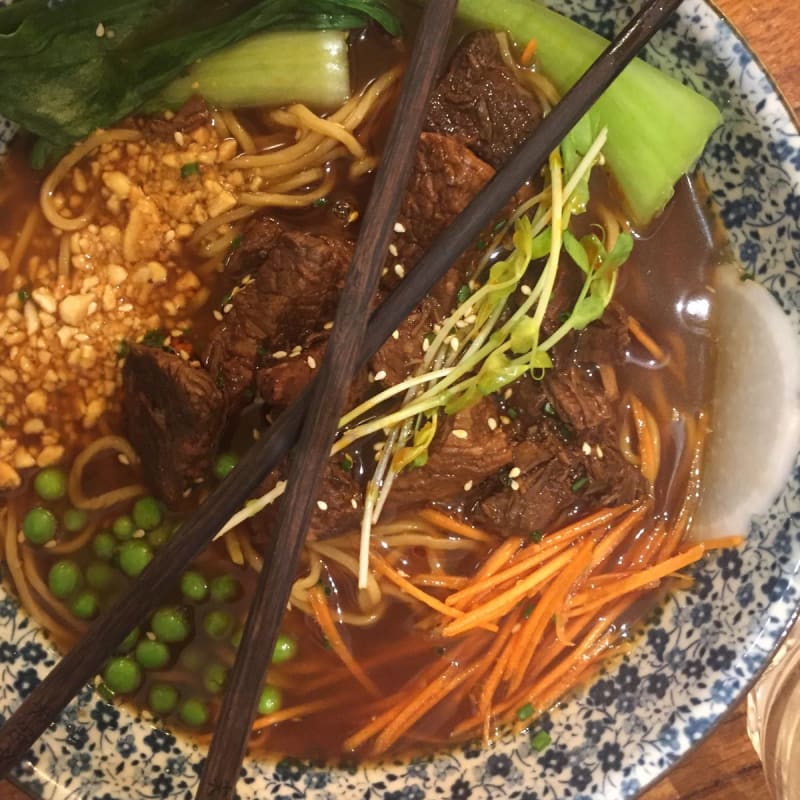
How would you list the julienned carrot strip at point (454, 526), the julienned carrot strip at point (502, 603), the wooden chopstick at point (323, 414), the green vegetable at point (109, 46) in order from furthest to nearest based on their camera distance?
the julienned carrot strip at point (454, 526)
the julienned carrot strip at point (502, 603)
the green vegetable at point (109, 46)
the wooden chopstick at point (323, 414)

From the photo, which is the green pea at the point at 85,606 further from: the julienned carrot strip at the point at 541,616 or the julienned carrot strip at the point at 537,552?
the julienned carrot strip at the point at 541,616

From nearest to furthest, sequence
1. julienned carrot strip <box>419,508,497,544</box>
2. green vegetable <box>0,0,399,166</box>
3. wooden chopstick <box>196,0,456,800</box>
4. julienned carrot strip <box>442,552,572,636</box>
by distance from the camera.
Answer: wooden chopstick <box>196,0,456,800</box>, green vegetable <box>0,0,399,166</box>, julienned carrot strip <box>442,552,572,636</box>, julienned carrot strip <box>419,508,497,544</box>

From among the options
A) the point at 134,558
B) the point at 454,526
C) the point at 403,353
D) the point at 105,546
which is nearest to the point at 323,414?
the point at 403,353

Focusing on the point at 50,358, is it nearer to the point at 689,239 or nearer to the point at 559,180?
the point at 559,180

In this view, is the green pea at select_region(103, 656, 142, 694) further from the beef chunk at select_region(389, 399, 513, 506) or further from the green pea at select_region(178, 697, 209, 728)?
the beef chunk at select_region(389, 399, 513, 506)

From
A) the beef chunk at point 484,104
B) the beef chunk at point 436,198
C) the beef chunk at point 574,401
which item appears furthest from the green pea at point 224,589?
the beef chunk at point 484,104

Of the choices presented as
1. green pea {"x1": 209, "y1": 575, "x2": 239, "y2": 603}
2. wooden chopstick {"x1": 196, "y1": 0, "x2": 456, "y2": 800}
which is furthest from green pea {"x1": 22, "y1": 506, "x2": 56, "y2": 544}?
wooden chopstick {"x1": 196, "y1": 0, "x2": 456, "y2": 800}
